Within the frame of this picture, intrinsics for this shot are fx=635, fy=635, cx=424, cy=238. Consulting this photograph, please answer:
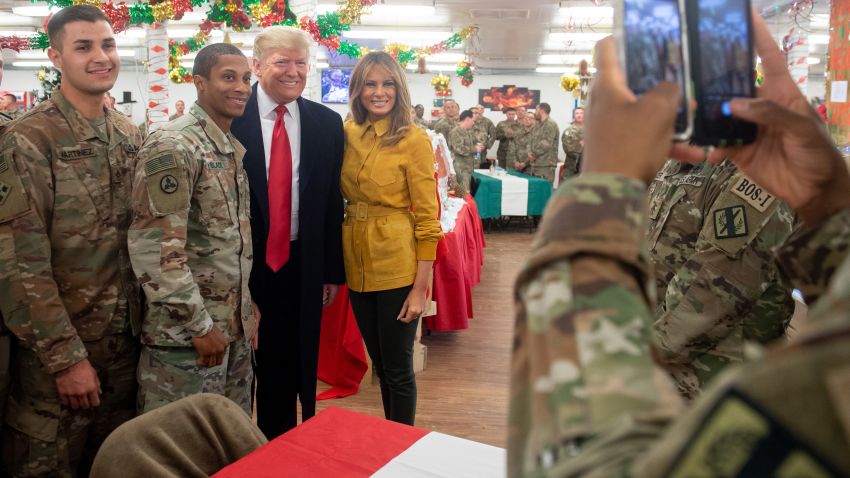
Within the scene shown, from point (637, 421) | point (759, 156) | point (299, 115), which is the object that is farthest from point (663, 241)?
point (637, 421)

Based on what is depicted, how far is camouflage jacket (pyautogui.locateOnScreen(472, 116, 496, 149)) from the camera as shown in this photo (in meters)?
11.6

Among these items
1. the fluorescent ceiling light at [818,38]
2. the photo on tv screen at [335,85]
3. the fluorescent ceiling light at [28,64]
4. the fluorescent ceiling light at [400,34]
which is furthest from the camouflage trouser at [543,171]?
the fluorescent ceiling light at [28,64]

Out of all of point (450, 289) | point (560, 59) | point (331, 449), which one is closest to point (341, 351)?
point (450, 289)

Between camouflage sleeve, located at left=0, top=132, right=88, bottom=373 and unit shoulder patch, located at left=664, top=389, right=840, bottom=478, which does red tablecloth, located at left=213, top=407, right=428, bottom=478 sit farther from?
unit shoulder patch, located at left=664, top=389, right=840, bottom=478

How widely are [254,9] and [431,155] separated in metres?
2.61

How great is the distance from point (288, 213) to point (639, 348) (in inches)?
83.3

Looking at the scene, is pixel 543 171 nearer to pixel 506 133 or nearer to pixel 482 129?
pixel 506 133

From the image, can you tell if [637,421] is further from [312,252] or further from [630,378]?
[312,252]

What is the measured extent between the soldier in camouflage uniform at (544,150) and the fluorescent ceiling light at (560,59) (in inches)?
241

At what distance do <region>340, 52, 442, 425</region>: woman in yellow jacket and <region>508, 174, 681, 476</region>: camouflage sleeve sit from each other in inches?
79.5

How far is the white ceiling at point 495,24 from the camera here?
9.78 metres

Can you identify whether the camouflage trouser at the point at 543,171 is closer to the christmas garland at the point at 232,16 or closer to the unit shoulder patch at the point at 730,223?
the christmas garland at the point at 232,16

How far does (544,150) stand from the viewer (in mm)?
10805

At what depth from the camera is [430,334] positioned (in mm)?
4742
